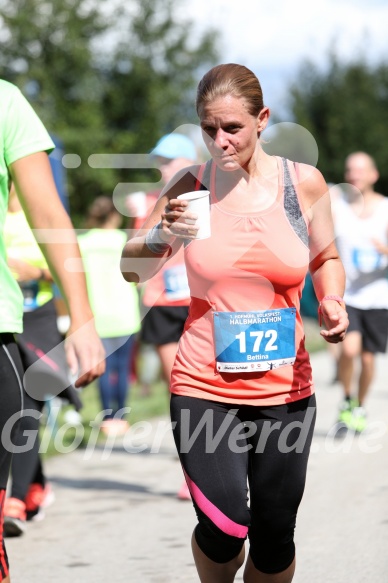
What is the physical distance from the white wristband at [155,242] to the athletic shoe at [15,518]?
2.47 meters

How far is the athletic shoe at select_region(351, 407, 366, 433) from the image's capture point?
8367 mm

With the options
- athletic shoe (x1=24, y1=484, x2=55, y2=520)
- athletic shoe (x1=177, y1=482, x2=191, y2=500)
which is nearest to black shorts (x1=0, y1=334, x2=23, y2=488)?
athletic shoe (x1=24, y1=484, x2=55, y2=520)

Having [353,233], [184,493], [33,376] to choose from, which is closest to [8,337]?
[33,376]

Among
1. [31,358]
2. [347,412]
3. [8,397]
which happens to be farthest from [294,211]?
[347,412]

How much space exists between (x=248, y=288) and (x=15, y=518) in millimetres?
2588

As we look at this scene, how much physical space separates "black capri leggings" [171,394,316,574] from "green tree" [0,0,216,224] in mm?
29568

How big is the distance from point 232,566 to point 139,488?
3397mm

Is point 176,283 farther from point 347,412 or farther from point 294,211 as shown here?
point 294,211

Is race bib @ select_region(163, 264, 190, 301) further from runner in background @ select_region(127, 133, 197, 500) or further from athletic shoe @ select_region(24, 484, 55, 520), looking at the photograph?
athletic shoe @ select_region(24, 484, 55, 520)

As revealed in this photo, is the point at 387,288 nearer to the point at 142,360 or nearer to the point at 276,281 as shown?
the point at 142,360

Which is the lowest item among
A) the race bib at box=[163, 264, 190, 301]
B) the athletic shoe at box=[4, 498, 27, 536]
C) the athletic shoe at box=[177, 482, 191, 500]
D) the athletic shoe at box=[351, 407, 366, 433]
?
the athletic shoe at box=[351, 407, 366, 433]

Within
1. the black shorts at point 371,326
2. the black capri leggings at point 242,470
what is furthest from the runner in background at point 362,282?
the black capri leggings at point 242,470

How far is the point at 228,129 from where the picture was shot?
332 centimetres

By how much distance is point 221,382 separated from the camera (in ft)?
11.2
